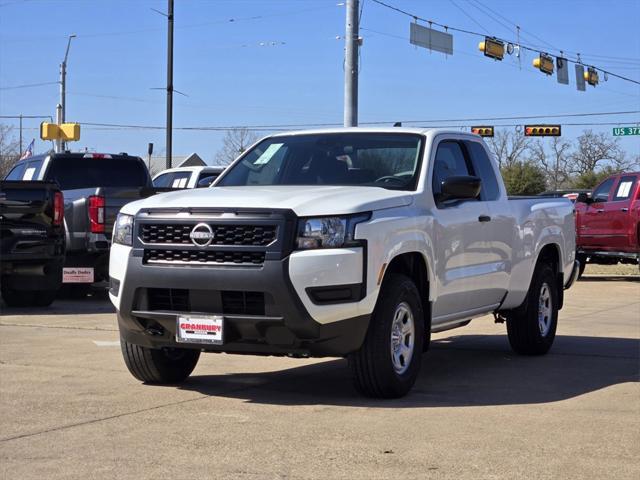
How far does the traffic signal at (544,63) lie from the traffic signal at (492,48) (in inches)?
101

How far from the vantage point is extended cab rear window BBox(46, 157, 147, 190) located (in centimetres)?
1609

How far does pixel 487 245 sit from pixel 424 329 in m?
1.35

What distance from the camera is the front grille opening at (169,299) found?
7016 millimetres

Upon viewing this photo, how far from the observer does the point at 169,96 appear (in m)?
28.7

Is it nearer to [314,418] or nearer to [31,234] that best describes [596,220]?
[31,234]

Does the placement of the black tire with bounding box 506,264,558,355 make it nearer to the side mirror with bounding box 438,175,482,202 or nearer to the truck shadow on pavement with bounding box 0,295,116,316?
the side mirror with bounding box 438,175,482,202

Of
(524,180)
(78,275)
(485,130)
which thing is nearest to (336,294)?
(78,275)

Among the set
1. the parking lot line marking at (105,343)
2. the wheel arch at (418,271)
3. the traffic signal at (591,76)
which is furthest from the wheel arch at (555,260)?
the traffic signal at (591,76)

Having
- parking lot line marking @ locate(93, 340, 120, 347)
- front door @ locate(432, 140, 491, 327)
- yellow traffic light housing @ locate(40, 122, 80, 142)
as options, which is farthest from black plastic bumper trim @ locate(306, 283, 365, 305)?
yellow traffic light housing @ locate(40, 122, 80, 142)

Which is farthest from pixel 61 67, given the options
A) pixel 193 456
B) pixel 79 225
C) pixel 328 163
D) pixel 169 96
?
pixel 193 456

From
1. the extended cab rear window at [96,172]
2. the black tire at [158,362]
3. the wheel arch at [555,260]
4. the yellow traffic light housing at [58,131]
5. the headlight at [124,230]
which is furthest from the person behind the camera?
the yellow traffic light housing at [58,131]

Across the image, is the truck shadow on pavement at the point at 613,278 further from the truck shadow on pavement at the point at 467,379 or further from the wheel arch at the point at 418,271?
the wheel arch at the point at 418,271

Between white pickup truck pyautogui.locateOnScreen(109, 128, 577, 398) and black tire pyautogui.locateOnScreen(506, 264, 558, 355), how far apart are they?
1.12 meters

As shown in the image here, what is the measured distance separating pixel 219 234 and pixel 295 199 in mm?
558
